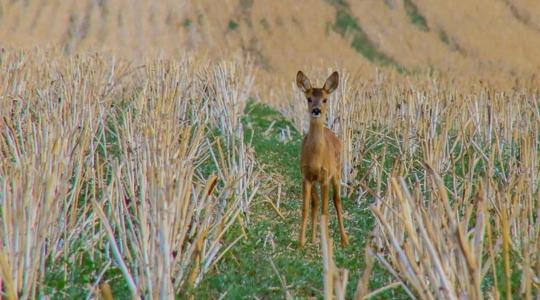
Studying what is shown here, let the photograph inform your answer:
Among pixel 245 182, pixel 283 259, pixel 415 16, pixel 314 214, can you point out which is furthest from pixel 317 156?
pixel 415 16

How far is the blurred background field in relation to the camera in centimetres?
421

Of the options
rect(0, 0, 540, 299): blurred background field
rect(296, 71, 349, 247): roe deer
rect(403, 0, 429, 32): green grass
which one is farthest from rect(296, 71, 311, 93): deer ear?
rect(403, 0, 429, 32): green grass

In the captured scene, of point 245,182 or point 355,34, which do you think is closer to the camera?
point 245,182

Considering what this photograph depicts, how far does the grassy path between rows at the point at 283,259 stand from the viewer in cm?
517

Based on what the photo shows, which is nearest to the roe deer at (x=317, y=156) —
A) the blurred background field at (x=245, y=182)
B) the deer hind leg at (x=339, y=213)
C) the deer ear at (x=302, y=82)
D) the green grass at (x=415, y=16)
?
the deer hind leg at (x=339, y=213)

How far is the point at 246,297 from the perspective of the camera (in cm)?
507

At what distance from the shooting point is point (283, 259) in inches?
236

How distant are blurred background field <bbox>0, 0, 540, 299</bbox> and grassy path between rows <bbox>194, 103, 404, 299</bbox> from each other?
0.02m

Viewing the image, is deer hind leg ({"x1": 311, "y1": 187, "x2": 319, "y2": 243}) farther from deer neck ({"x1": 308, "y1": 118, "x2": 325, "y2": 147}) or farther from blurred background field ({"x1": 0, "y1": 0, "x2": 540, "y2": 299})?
deer neck ({"x1": 308, "y1": 118, "x2": 325, "y2": 147})

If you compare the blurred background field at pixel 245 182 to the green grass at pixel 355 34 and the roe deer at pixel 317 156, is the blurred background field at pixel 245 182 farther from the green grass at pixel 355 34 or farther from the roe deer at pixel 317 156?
the green grass at pixel 355 34

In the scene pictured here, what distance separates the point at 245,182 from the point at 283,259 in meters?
1.20

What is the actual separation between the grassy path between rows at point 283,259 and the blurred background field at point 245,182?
0.07 ft

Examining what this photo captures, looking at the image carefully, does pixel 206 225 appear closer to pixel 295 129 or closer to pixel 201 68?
pixel 201 68

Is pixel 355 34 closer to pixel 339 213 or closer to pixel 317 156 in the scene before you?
pixel 339 213
